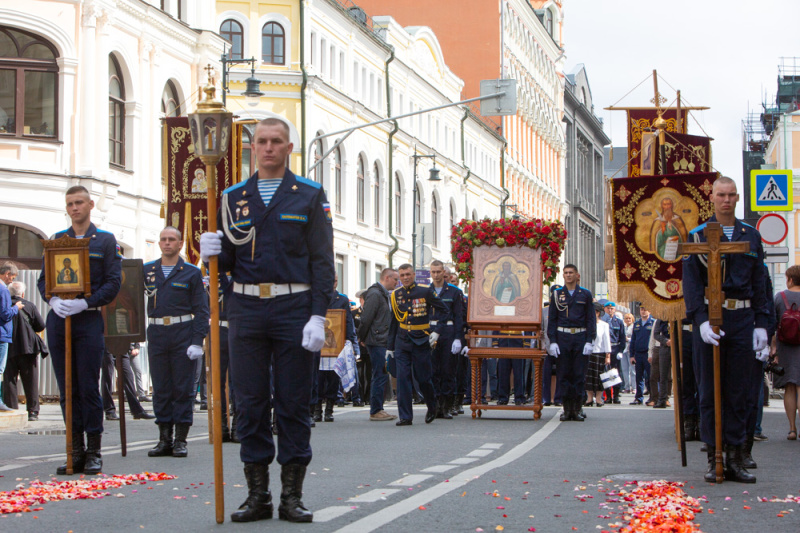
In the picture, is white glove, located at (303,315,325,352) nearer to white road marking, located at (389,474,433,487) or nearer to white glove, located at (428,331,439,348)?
white road marking, located at (389,474,433,487)

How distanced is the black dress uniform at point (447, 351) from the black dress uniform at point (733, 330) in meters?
8.44

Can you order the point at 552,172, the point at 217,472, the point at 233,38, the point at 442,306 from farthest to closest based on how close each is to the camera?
the point at 552,172
the point at 233,38
the point at 442,306
the point at 217,472

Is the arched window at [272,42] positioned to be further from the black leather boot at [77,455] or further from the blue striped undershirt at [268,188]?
the blue striped undershirt at [268,188]

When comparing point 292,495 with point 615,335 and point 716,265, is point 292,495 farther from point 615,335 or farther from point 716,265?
point 615,335

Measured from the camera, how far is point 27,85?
92.9ft

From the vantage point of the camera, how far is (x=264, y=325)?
24.5ft

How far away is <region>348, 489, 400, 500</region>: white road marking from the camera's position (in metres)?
8.35

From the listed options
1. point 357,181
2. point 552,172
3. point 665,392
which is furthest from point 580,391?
point 552,172

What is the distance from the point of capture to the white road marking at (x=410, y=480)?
933 centimetres

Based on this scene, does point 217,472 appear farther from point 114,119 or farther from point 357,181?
point 357,181

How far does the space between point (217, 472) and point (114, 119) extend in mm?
24143

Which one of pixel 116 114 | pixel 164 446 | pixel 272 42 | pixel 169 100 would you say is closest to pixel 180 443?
pixel 164 446

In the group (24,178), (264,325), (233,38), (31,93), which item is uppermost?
(233,38)

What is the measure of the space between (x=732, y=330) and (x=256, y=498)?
4.01 m
